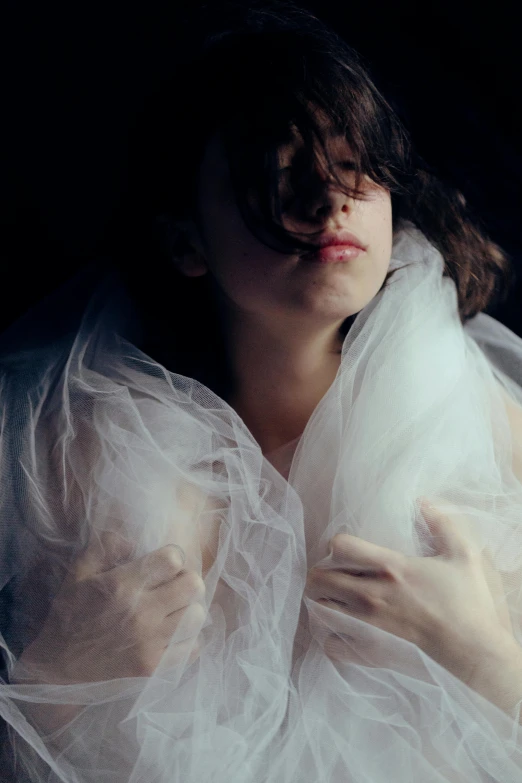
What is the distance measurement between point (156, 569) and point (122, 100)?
69 centimetres

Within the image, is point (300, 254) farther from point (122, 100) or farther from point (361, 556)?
point (122, 100)

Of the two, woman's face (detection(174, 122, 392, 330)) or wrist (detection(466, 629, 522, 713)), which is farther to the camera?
woman's face (detection(174, 122, 392, 330))

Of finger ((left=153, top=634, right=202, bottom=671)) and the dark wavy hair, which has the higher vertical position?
the dark wavy hair

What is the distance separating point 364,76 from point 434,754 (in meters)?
0.74

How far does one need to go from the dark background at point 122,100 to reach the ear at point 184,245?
0.52ft

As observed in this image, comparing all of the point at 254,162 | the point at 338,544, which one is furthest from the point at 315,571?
the point at 254,162

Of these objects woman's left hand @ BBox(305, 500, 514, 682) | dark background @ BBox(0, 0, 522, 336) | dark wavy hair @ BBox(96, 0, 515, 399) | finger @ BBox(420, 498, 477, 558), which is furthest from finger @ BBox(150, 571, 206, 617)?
dark background @ BBox(0, 0, 522, 336)

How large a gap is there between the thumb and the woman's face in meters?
0.32

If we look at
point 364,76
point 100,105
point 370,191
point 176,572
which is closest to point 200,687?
point 176,572

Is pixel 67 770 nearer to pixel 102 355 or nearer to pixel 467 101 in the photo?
pixel 102 355

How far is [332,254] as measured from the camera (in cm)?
82

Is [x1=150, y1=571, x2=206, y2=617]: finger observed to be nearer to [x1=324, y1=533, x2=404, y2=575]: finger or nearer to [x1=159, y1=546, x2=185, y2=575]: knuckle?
[x1=159, y1=546, x2=185, y2=575]: knuckle

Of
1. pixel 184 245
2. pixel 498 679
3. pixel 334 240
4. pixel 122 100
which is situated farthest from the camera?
pixel 122 100

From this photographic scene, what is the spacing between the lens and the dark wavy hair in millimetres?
811
